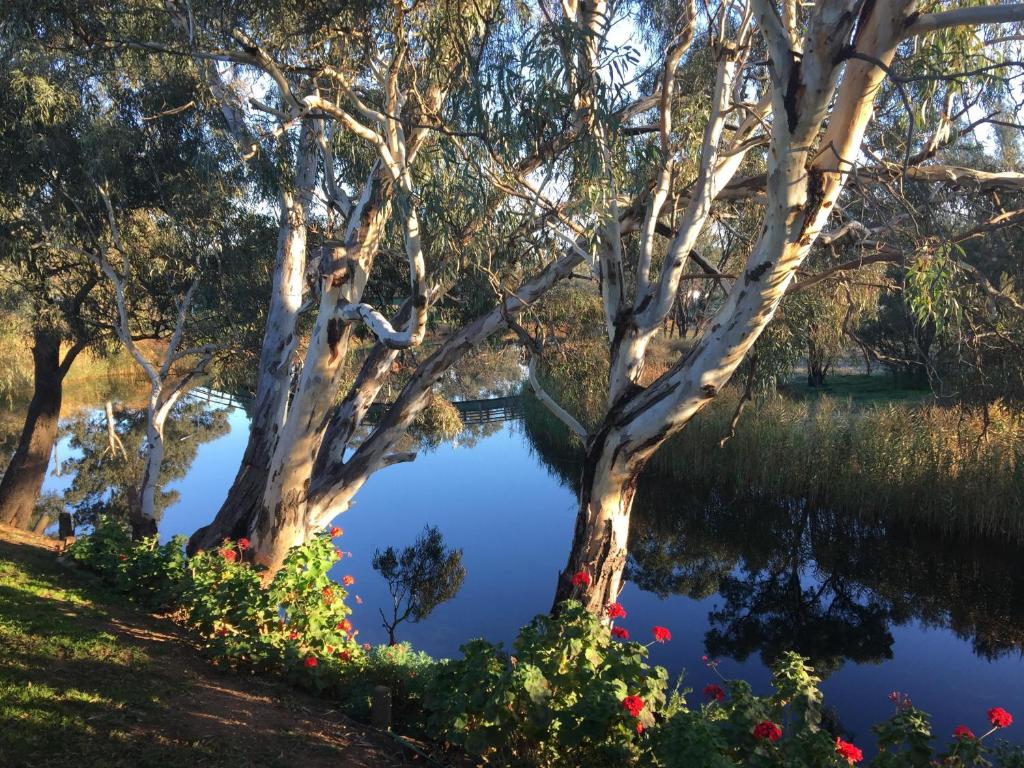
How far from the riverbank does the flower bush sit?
0.68 feet

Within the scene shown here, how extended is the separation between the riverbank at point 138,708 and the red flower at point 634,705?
41.7 inches

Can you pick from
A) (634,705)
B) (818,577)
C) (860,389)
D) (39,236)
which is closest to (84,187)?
(39,236)

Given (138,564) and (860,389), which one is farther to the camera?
(860,389)

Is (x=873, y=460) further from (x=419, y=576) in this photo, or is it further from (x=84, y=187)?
(x=84, y=187)

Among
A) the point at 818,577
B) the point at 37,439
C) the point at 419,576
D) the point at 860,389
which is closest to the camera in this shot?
the point at 818,577

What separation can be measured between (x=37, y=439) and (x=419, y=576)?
14.6 ft

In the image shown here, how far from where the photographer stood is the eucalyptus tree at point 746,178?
3.80 metres

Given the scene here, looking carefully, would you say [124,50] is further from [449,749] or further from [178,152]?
[449,749]

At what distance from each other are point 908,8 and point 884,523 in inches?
286

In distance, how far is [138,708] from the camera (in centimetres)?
329

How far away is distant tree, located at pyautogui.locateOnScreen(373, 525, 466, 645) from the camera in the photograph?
26.6 ft

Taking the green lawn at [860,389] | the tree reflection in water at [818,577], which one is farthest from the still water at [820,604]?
the green lawn at [860,389]

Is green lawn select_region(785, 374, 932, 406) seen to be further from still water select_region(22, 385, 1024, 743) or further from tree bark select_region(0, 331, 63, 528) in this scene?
tree bark select_region(0, 331, 63, 528)

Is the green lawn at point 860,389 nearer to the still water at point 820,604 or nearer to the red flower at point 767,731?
the still water at point 820,604
